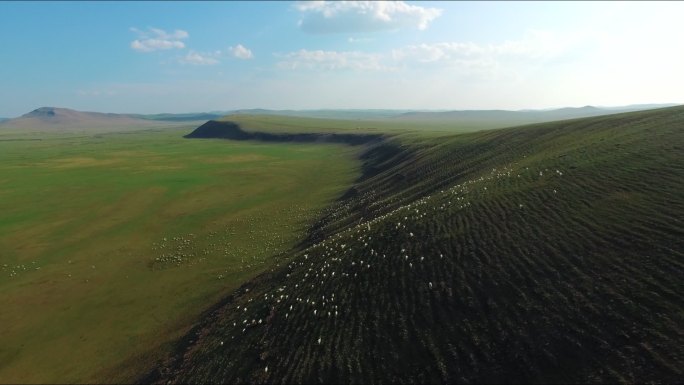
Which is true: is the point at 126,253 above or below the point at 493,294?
below

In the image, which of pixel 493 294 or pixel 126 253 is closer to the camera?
pixel 493 294

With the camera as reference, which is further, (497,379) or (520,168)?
(520,168)

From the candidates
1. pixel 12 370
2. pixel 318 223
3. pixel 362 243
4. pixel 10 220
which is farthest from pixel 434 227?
pixel 10 220

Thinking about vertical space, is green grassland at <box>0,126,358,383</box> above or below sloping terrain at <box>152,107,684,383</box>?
below

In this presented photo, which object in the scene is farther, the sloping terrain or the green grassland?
the green grassland

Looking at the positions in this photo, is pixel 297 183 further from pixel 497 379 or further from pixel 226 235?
pixel 497 379
